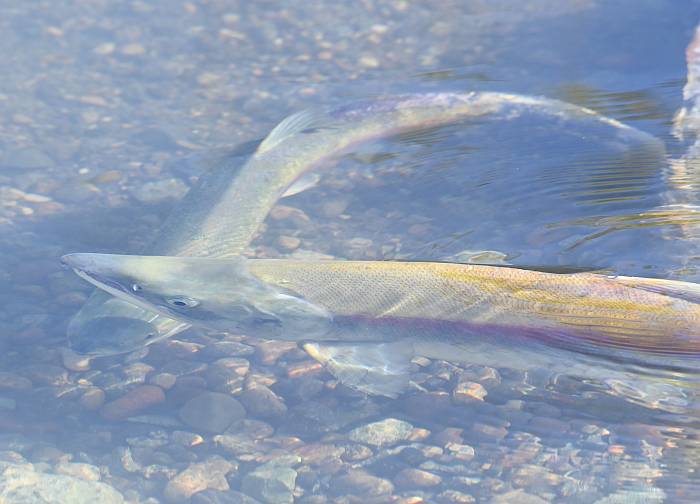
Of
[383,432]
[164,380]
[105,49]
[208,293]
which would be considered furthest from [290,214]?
[105,49]

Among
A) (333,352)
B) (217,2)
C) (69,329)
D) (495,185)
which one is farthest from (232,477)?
(217,2)

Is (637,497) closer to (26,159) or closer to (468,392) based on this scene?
(468,392)

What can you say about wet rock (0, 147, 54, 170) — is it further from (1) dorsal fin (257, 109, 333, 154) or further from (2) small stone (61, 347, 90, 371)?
(2) small stone (61, 347, 90, 371)

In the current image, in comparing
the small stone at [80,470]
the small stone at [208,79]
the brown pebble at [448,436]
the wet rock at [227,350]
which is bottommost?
the small stone at [80,470]

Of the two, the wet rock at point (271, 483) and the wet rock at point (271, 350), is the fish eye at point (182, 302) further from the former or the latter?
the wet rock at point (271, 483)

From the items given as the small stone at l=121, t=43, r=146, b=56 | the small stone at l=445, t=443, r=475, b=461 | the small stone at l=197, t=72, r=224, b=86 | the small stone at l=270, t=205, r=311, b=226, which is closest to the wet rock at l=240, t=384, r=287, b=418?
the small stone at l=445, t=443, r=475, b=461

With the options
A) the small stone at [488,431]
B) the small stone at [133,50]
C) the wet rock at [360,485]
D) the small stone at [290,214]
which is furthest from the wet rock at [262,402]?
the small stone at [133,50]
